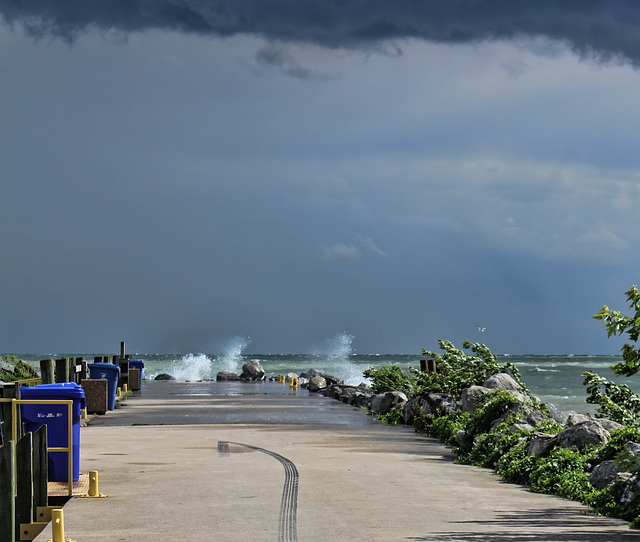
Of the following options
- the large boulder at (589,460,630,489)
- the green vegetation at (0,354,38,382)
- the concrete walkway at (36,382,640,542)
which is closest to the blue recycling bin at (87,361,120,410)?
the green vegetation at (0,354,38,382)

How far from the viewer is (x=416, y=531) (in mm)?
9258

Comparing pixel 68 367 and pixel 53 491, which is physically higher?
pixel 68 367

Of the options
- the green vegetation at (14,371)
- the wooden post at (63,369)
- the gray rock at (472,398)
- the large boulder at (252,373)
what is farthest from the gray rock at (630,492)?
the large boulder at (252,373)

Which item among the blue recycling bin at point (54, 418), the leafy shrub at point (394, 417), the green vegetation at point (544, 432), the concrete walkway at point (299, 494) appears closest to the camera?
the concrete walkway at point (299, 494)

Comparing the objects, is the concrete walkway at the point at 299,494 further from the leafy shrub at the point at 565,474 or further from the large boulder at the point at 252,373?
the large boulder at the point at 252,373

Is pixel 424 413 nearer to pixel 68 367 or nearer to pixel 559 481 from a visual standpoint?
pixel 68 367

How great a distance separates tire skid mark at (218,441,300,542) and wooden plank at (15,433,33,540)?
2.46 m

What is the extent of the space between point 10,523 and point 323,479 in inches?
Answer: 230

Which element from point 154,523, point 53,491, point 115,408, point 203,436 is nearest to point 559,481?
point 154,523

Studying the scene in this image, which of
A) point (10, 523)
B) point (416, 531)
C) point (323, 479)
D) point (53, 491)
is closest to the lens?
point (10, 523)

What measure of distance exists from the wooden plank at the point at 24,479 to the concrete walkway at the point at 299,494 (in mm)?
301

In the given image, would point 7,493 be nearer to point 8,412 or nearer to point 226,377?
point 8,412

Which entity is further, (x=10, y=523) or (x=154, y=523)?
(x=154, y=523)

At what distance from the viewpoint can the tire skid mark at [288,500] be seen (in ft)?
30.0
